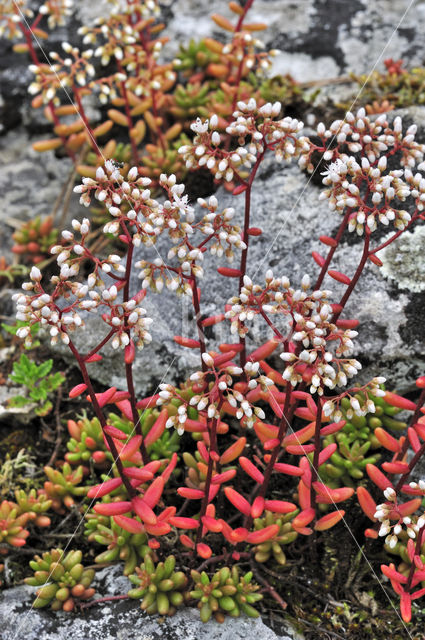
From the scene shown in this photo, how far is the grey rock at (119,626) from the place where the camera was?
3.11 meters

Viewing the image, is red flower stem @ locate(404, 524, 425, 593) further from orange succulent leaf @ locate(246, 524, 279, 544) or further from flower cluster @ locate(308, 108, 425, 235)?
flower cluster @ locate(308, 108, 425, 235)

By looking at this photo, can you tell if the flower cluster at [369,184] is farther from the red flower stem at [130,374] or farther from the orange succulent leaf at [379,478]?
the orange succulent leaf at [379,478]

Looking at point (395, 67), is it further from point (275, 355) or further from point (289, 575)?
point (289, 575)

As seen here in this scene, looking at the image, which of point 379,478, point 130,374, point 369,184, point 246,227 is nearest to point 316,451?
point 379,478

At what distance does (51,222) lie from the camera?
475cm

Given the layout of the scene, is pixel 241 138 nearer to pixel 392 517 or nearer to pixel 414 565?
pixel 392 517

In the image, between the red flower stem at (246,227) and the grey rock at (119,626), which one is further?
the grey rock at (119,626)


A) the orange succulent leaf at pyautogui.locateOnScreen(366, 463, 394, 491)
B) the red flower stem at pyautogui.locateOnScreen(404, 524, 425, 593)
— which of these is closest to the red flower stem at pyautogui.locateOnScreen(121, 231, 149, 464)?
the orange succulent leaf at pyautogui.locateOnScreen(366, 463, 394, 491)

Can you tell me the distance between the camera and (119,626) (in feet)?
10.4

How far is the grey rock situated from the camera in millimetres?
3109

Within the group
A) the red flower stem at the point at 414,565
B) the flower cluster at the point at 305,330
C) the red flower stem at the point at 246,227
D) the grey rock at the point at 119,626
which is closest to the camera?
the flower cluster at the point at 305,330

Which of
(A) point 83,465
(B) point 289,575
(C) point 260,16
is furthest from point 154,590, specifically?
(C) point 260,16

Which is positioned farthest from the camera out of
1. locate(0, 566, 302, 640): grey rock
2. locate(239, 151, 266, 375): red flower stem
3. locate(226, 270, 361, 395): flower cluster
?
locate(0, 566, 302, 640): grey rock

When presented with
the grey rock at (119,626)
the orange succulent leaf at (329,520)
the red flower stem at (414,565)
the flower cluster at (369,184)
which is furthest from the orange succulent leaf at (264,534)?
the flower cluster at (369,184)
